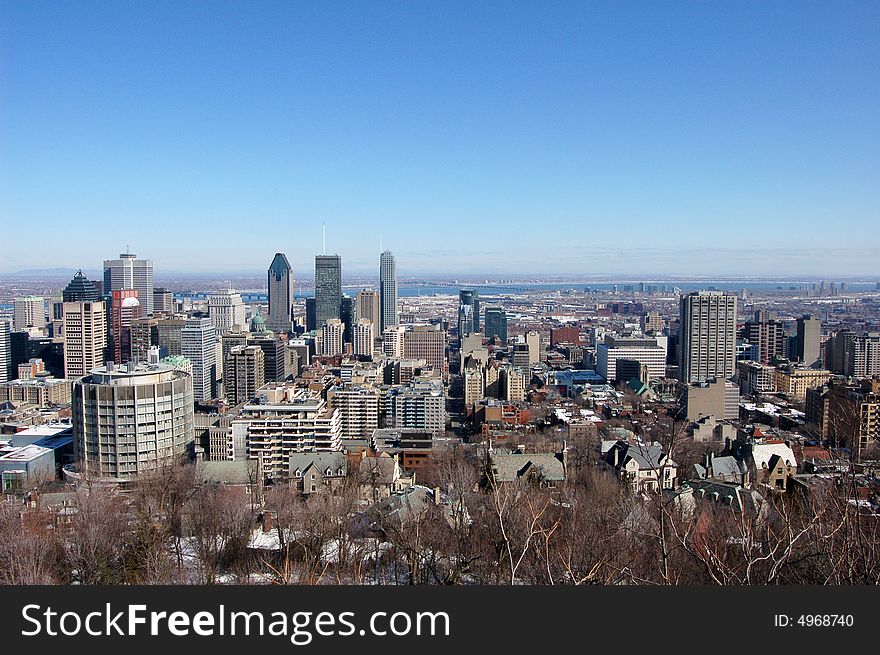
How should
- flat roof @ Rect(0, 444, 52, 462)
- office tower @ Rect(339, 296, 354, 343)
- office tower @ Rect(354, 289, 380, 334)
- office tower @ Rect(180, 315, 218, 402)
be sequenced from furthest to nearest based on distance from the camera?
1. office tower @ Rect(354, 289, 380, 334)
2. office tower @ Rect(339, 296, 354, 343)
3. office tower @ Rect(180, 315, 218, 402)
4. flat roof @ Rect(0, 444, 52, 462)

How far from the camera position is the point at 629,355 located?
52.5 feet

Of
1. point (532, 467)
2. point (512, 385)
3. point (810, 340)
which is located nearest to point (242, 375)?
point (512, 385)

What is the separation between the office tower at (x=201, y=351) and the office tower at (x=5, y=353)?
3.43m

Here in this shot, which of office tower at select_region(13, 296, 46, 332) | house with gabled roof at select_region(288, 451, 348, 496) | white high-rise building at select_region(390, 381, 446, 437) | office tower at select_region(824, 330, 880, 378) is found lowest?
white high-rise building at select_region(390, 381, 446, 437)

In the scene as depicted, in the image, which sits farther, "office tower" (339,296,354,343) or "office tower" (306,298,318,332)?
"office tower" (306,298,318,332)

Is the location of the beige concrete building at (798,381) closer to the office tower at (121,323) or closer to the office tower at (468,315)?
Result: the office tower at (468,315)

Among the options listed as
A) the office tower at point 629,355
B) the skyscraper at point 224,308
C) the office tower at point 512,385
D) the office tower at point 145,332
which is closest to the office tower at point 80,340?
the office tower at point 145,332

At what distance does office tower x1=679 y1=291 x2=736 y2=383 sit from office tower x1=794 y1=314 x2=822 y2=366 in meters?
2.44

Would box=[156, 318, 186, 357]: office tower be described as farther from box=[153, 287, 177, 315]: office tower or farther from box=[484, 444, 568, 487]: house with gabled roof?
box=[484, 444, 568, 487]: house with gabled roof

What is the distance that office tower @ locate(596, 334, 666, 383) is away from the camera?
52.0 feet

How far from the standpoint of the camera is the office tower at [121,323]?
15.2 meters

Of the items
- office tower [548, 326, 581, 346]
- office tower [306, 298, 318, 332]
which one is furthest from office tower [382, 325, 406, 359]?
office tower [548, 326, 581, 346]

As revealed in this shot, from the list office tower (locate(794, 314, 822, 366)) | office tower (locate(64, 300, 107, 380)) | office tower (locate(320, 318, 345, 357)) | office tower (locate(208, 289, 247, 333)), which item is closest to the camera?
office tower (locate(64, 300, 107, 380))

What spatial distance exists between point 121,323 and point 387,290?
39.4ft
